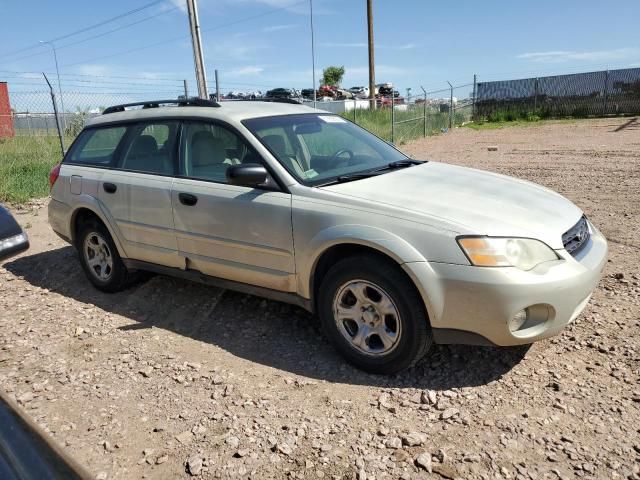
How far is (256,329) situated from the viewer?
417 cm

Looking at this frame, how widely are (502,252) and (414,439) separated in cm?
107

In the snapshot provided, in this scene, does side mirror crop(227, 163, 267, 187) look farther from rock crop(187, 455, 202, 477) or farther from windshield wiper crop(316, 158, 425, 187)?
rock crop(187, 455, 202, 477)

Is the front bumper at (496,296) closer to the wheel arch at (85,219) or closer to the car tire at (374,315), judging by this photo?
the car tire at (374,315)

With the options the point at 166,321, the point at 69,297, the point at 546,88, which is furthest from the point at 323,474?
the point at 546,88

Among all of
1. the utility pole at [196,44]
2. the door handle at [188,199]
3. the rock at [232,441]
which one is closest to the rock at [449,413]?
Result: the rock at [232,441]

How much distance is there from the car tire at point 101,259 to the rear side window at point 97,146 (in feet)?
1.92

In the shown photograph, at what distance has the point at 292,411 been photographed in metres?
3.09

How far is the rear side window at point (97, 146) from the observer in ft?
16.3

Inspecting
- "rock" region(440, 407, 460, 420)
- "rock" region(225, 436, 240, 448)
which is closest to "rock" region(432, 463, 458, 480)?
"rock" region(440, 407, 460, 420)

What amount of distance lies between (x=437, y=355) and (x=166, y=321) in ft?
7.22

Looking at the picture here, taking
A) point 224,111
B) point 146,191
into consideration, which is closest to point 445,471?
point 224,111

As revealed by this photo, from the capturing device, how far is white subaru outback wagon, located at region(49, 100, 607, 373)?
9.79 ft

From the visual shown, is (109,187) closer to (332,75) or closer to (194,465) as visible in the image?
(194,465)

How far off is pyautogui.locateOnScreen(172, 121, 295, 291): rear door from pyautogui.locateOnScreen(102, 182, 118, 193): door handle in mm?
787
